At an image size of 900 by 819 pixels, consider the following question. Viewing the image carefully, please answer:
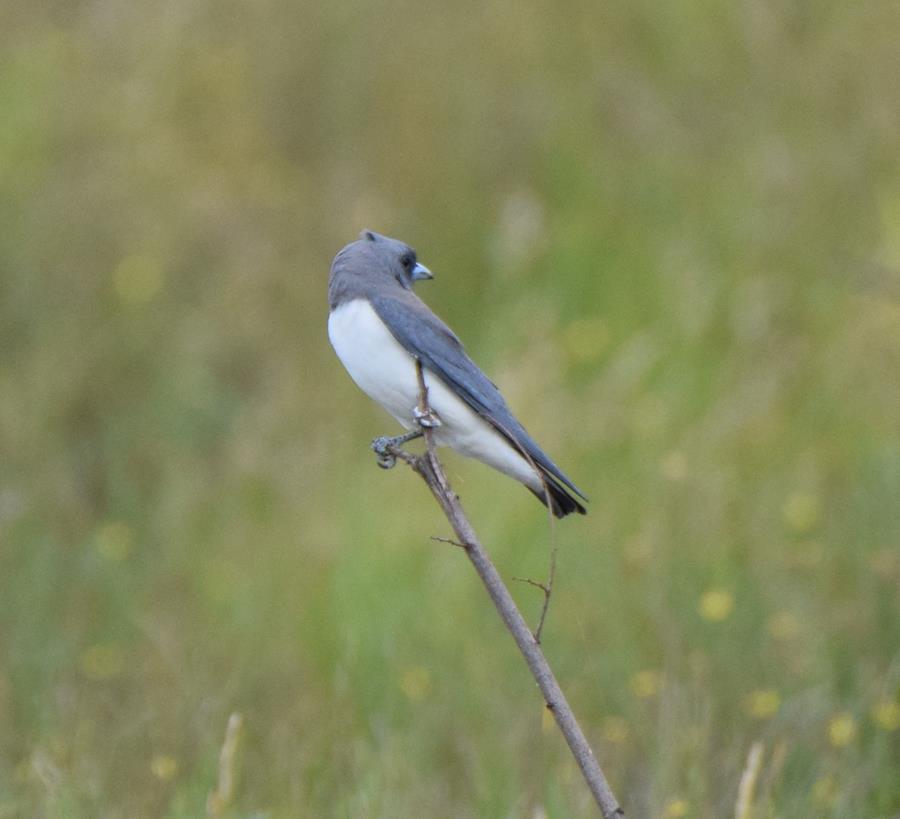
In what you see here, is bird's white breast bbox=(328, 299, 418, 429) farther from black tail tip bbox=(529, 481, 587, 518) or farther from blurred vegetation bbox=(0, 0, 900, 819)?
blurred vegetation bbox=(0, 0, 900, 819)

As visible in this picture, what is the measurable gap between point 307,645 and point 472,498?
87 cm

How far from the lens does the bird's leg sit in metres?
2.78

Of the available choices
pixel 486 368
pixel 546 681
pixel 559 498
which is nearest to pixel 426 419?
pixel 559 498

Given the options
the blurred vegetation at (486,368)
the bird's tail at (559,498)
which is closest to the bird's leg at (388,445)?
the bird's tail at (559,498)

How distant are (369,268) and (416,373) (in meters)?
0.23

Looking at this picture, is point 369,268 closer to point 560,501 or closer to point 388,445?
point 388,445

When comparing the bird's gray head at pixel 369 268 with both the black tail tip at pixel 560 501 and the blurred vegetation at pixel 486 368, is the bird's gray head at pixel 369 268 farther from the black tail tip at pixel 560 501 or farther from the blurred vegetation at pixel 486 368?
the blurred vegetation at pixel 486 368

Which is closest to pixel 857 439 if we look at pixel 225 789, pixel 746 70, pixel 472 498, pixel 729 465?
pixel 729 465

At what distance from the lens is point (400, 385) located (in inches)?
115

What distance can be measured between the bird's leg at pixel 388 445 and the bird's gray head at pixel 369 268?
27 centimetres

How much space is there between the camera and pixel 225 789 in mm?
2459

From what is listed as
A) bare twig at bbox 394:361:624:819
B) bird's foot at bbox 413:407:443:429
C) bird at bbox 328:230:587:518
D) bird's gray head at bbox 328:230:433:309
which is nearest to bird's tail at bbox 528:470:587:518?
Result: bird at bbox 328:230:587:518

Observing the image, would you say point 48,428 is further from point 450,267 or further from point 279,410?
point 450,267

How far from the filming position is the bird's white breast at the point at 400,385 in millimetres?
2893
